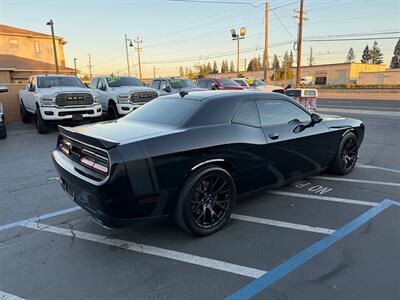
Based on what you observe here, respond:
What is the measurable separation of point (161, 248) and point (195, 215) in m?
0.49

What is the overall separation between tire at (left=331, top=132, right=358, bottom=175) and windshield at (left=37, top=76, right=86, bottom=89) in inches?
364

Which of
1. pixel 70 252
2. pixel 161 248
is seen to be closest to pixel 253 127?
pixel 161 248

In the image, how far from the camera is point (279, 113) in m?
4.29

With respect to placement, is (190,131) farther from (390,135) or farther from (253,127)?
(390,135)

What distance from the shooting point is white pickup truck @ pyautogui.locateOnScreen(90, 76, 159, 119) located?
11.0 m

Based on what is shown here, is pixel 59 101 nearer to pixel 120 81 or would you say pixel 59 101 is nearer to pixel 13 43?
pixel 120 81

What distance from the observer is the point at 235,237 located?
3.38 metres

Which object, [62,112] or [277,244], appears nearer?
[277,244]

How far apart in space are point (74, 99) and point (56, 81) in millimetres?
1701

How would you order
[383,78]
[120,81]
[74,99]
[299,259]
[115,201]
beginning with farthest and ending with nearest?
[383,78] → [120,81] → [74,99] → [299,259] → [115,201]

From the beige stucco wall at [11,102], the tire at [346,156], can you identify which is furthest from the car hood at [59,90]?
the tire at [346,156]

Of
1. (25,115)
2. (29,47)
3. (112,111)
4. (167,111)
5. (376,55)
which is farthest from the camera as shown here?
(376,55)

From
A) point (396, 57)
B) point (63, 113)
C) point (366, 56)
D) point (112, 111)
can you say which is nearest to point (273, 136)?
point (63, 113)

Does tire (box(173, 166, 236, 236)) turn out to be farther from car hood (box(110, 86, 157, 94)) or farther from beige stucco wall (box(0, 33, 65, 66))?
beige stucco wall (box(0, 33, 65, 66))
